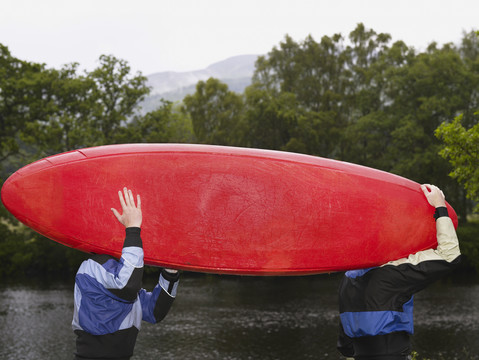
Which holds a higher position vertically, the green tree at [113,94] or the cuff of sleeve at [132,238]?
the green tree at [113,94]

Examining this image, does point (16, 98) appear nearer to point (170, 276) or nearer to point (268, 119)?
point (268, 119)

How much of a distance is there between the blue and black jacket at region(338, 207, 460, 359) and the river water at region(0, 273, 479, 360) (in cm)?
914

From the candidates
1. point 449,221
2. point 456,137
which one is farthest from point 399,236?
point 456,137

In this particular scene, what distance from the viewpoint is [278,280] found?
24906 mm

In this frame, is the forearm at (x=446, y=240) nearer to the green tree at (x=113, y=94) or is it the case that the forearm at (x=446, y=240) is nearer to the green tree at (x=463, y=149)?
the green tree at (x=463, y=149)

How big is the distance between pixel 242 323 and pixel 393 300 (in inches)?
524

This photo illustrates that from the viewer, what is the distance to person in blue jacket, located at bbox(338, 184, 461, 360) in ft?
10.3

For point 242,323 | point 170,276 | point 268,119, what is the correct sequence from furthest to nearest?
point 268,119, point 242,323, point 170,276

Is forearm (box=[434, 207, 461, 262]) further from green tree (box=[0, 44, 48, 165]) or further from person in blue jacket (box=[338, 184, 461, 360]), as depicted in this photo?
green tree (box=[0, 44, 48, 165])

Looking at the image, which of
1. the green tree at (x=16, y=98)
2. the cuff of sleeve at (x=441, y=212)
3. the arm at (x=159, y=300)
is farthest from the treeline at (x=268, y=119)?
the arm at (x=159, y=300)

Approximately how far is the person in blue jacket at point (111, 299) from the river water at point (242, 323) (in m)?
10.0

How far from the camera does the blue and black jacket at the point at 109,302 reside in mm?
2820

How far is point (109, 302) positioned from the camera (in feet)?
9.50

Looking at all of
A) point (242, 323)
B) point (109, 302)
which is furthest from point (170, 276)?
point (242, 323)
